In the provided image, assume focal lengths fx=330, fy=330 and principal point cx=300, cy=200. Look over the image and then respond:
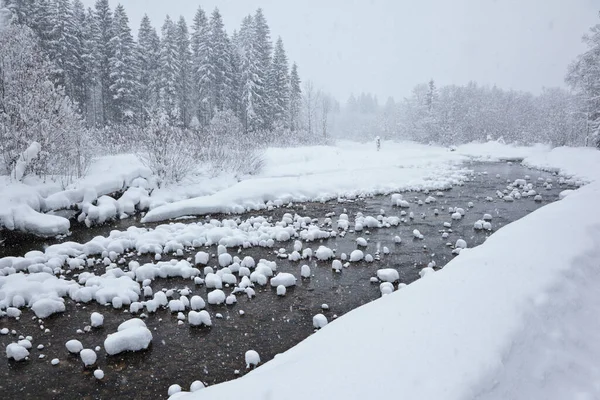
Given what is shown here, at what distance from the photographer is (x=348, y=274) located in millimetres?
6527

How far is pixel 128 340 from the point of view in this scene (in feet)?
13.9

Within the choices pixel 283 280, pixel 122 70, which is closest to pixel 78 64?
pixel 122 70

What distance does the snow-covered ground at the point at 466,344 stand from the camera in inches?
93.7

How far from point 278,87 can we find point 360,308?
117 ft

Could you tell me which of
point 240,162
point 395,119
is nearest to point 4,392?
point 240,162

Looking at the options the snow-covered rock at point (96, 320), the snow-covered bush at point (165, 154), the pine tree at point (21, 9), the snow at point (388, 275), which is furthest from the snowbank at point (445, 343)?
the pine tree at point (21, 9)

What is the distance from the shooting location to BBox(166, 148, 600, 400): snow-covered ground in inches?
93.7

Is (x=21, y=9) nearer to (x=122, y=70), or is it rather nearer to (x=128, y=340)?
(x=122, y=70)

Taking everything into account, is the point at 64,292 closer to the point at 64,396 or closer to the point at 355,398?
the point at 64,396

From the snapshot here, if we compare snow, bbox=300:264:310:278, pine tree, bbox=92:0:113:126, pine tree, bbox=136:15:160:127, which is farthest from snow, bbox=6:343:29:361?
pine tree, bbox=92:0:113:126

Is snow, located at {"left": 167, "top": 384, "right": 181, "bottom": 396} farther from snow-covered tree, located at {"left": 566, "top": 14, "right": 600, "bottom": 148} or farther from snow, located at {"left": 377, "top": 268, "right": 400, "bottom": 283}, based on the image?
snow-covered tree, located at {"left": 566, "top": 14, "right": 600, "bottom": 148}

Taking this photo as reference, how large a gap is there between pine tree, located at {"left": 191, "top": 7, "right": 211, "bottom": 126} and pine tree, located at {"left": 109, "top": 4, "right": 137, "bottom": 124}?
19.9 ft

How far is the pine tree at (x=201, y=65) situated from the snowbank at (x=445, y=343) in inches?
1291

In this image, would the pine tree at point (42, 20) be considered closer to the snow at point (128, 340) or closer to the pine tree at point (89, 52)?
the pine tree at point (89, 52)
